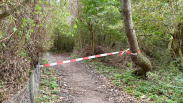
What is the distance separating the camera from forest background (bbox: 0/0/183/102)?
4.04 meters

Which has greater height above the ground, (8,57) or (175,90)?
(8,57)

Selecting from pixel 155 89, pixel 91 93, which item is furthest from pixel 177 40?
pixel 91 93

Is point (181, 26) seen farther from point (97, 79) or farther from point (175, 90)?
Answer: point (97, 79)

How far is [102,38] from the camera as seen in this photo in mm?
13359

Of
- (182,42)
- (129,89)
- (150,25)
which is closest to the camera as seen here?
(129,89)

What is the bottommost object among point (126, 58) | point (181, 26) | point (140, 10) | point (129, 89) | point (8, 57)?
point (129, 89)

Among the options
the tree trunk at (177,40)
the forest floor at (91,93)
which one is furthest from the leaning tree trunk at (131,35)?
the tree trunk at (177,40)

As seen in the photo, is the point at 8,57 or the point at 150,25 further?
the point at 150,25

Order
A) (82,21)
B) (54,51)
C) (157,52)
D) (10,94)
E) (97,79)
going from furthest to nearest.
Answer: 1. (54,51)
2. (82,21)
3. (157,52)
4. (97,79)
5. (10,94)

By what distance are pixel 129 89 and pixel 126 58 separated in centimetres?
436

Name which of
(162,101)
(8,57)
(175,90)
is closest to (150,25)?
(175,90)

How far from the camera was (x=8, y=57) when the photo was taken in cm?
419

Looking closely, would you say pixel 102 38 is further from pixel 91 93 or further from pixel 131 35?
pixel 91 93

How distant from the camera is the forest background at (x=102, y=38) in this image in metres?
4.04
